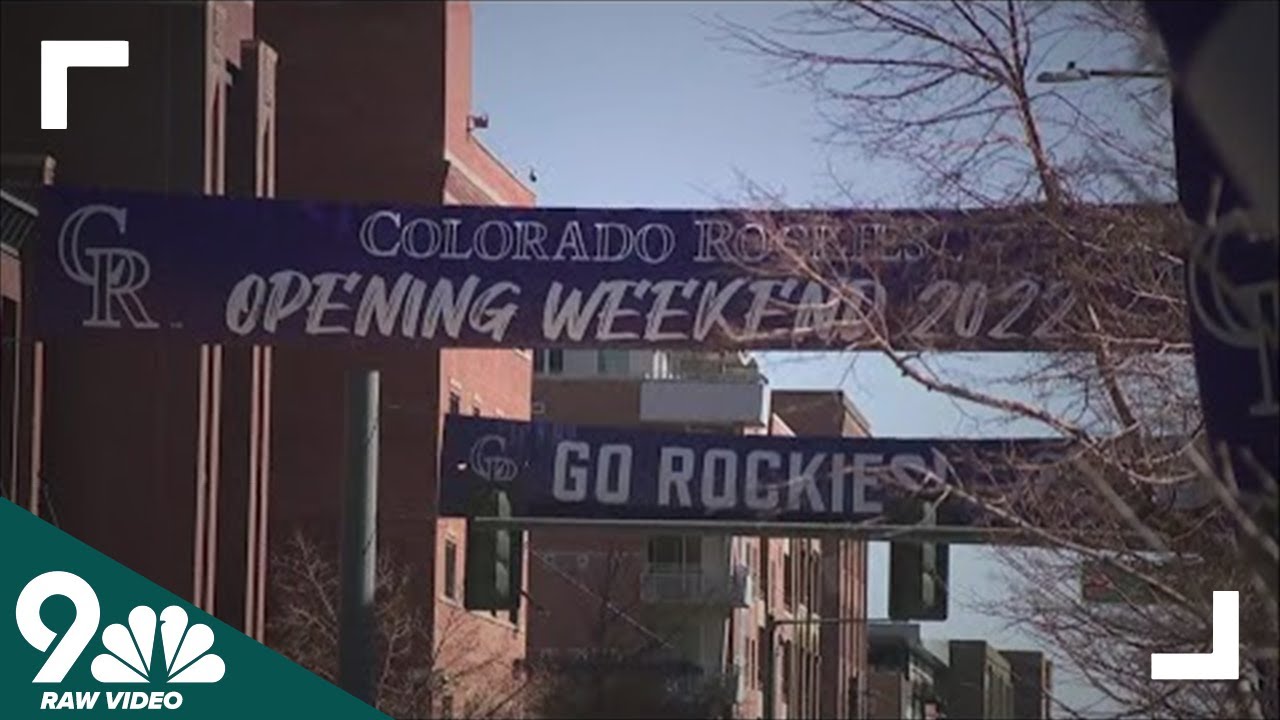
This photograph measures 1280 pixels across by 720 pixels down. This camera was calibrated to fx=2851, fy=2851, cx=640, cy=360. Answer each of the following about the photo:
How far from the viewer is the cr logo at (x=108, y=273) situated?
24188 mm

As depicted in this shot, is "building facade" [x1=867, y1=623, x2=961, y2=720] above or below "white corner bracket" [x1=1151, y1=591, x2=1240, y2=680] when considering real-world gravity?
below

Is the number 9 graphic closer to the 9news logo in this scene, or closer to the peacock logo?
the 9news logo

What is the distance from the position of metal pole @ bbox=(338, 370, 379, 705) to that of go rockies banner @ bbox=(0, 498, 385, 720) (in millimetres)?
352

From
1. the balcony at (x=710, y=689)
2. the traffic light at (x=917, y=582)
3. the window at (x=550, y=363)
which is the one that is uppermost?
the window at (x=550, y=363)

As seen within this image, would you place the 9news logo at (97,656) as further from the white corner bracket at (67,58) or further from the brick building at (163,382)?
the brick building at (163,382)

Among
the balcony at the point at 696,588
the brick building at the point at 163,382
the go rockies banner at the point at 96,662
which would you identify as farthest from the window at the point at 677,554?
the go rockies banner at the point at 96,662

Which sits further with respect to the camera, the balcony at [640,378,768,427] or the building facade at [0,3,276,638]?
the balcony at [640,378,768,427]

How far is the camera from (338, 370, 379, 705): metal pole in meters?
25.0

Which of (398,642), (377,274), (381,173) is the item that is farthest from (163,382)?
(381,173)

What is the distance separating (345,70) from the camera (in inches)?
2148

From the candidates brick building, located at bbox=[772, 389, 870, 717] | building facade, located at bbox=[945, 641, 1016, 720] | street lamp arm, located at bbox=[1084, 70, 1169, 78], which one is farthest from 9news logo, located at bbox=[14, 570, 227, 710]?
building facade, located at bbox=[945, 641, 1016, 720]

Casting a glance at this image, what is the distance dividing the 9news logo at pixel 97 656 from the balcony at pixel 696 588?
2006 inches

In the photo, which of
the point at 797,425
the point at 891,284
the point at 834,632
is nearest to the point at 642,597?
the point at 834,632

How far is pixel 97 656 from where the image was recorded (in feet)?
77.5
